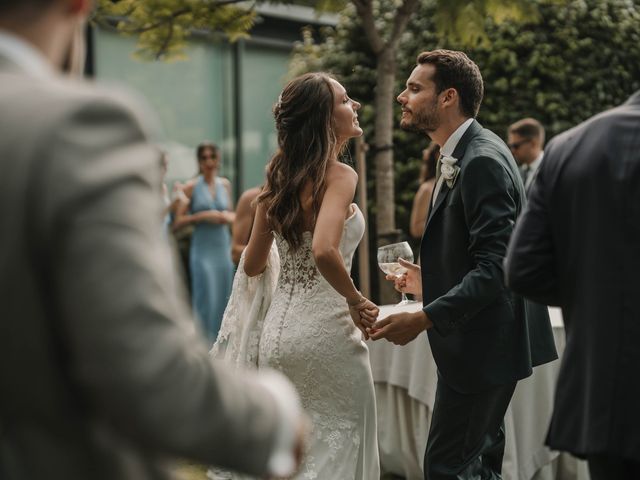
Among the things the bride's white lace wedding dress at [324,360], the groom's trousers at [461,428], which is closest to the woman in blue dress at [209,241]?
the bride's white lace wedding dress at [324,360]

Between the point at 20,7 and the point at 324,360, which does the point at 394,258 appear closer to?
the point at 324,360

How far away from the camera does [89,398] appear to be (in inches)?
52.1

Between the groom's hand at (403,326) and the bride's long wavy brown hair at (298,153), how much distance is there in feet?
1.97

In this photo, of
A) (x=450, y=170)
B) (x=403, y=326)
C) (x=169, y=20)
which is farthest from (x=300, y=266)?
(x=169, y=20)

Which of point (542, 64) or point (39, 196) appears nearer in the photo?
point (39, 196)

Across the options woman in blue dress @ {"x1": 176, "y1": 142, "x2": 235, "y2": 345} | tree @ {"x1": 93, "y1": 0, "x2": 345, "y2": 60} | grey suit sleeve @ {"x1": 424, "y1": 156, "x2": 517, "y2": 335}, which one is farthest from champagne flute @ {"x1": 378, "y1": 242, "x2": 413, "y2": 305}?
woman in blue dress @ {"x1": 176, "y1": 142, "x2": 235, "y2": 345}

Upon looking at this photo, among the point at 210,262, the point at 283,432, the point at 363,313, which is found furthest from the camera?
the point at 210,262

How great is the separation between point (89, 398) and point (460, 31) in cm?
654

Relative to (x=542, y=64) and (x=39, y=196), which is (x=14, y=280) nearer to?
(x=39, y=196)

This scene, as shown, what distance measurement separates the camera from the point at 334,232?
407 centimetres

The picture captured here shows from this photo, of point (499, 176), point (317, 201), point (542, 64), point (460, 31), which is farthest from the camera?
point (542, 64)

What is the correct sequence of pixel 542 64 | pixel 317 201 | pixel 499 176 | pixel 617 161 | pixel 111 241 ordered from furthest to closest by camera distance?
pixel 542 64 < pixel 317 201 < pixel 499 176 < pixel 617 161 < pixel 111 241

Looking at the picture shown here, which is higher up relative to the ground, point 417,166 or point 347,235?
point 347,235

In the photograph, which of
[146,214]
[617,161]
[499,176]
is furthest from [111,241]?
[499,176]
